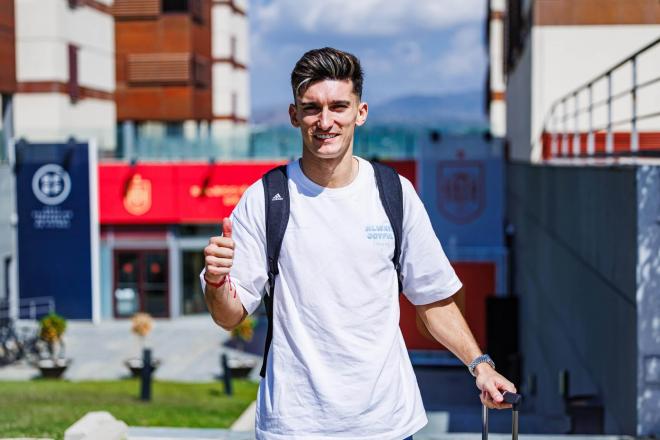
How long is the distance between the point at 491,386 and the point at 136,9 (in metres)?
38.7

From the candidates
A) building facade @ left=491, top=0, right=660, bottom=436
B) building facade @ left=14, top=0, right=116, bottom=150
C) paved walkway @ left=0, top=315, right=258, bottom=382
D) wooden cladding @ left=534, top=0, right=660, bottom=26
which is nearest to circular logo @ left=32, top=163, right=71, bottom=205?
building facade @ left=14, top=0, right=116, bottom=150

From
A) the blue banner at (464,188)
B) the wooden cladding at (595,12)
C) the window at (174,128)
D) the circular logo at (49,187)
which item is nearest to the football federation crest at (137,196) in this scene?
the circular logo at (49,187)

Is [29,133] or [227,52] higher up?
[227,52]

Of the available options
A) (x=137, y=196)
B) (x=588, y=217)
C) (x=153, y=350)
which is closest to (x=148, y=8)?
(x=137, y=196)

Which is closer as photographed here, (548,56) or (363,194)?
(363,194)

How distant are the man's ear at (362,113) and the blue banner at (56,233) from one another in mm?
29221

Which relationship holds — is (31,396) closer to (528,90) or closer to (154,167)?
(528,90)

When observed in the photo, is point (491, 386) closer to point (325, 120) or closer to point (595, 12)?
point (325, 120)

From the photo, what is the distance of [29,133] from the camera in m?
33.0

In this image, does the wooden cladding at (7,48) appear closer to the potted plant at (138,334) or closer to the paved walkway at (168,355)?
the paved walkway at (168,355)

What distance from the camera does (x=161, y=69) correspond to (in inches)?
1633


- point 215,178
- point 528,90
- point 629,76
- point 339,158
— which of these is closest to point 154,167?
point 215,178

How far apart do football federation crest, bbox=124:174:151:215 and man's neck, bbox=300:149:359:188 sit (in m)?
30.0

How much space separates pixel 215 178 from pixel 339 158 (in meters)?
29.7
